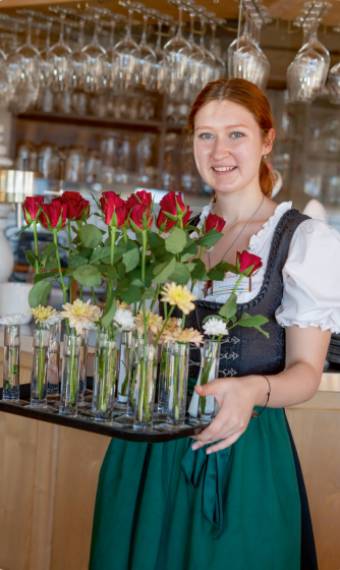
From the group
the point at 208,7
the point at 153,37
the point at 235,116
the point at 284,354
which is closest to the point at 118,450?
the point at 284,354

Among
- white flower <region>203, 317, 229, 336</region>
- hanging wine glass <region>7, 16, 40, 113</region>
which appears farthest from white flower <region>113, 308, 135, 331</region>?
hanging wine glass <region>7, 16, 40, 113</region>

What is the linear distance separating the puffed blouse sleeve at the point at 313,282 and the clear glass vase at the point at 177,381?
231mm

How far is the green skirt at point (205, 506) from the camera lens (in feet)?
4.50

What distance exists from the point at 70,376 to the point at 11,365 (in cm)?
12

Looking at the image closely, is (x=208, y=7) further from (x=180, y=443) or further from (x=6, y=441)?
(x=180, y=443)

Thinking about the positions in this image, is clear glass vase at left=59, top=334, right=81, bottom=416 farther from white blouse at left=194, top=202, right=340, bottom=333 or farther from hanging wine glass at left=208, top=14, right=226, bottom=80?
hanging wine glass at left=208, top=14, right=226, bottom=80

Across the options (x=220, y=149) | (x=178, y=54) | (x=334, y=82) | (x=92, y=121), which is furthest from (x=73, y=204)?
(x=92, y=121)

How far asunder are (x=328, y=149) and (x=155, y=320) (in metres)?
3.74

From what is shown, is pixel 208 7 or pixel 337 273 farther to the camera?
pixel 208 7

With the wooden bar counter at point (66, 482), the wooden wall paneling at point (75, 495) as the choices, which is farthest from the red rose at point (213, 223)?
the wooden wall paneling at point (75, 495)

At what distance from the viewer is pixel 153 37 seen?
4.50 meters

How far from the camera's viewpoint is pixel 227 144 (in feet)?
4.86

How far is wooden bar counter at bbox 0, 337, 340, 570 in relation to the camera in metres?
1.85

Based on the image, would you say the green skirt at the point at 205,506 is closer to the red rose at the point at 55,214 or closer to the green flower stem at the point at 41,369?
the green flower stem at the point at 41,369
